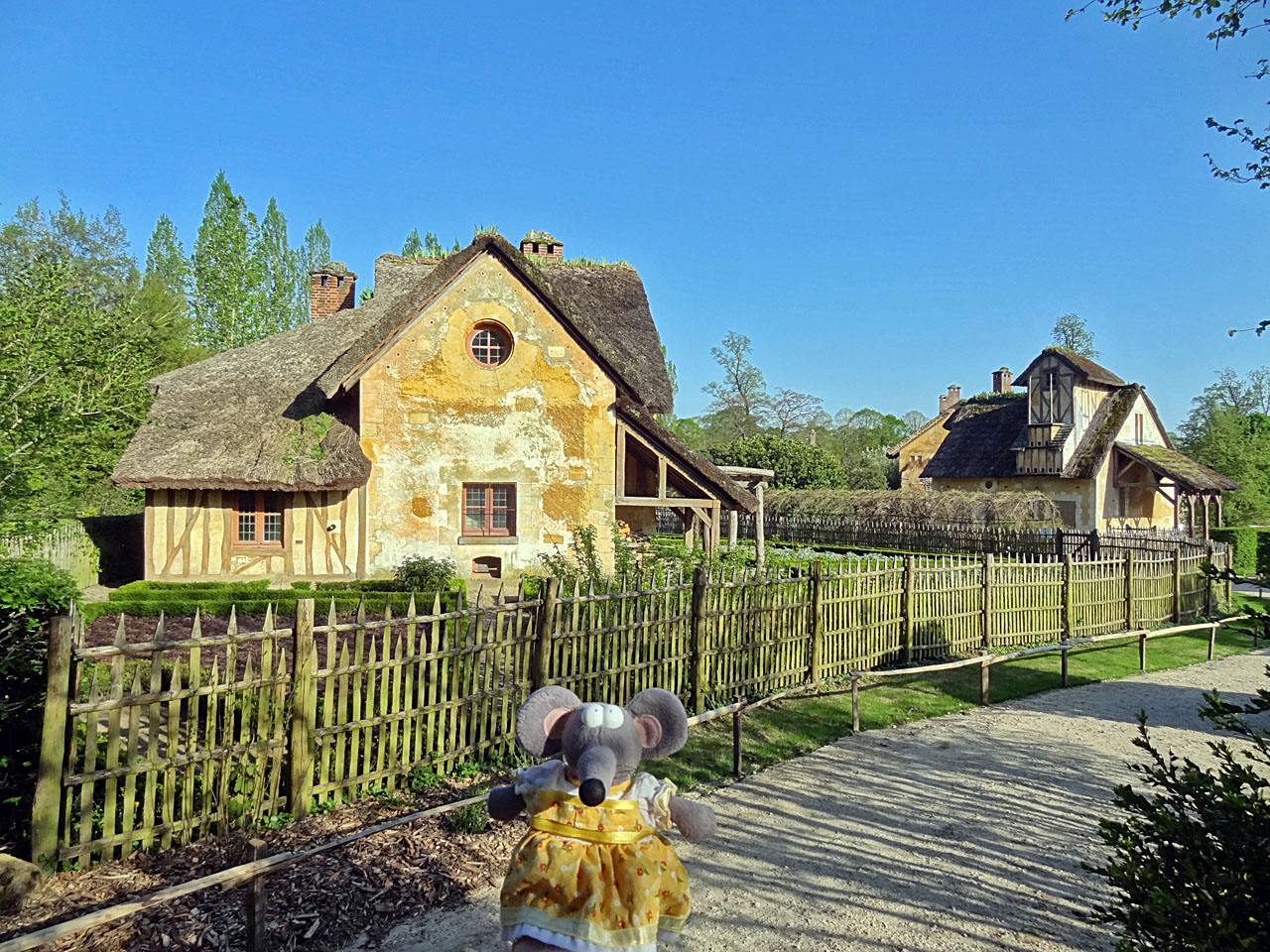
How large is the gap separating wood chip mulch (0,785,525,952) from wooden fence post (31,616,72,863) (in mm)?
218

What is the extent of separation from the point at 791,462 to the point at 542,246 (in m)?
21.9

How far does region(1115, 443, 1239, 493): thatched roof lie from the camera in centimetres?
2983

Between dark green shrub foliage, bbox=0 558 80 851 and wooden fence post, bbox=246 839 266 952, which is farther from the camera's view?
dark green shrub foliage, bbox=0 558 80 851

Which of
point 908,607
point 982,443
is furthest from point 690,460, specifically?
point 982,443

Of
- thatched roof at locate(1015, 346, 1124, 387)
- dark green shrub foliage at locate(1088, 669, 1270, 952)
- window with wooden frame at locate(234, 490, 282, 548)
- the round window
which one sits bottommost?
dark green shrub foliage at locate(1088, 669, 1270, 952)

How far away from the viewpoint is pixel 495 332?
17.4 metres

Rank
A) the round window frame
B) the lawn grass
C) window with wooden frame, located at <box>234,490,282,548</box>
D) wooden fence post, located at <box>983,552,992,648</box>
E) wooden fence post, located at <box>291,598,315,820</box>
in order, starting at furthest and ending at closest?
the round window frame → window with wooden frame, located at <box>234,490,282,548</box> → wooden fence post, located at <box>983,552,992,648</box> → the lawn grass → wooden fence post, located at <box>291,598,315,820</box>

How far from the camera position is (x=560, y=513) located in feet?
56.8

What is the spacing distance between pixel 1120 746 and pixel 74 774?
9023 mm

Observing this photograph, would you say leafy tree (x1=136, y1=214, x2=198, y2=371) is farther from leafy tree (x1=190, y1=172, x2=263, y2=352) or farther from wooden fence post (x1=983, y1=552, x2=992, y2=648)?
wooden fence post (x1=983, y1=552, x2=992, y2=648)

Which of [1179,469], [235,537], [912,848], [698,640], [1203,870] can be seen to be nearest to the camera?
[1203,870]

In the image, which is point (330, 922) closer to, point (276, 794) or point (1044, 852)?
point (276, 794)

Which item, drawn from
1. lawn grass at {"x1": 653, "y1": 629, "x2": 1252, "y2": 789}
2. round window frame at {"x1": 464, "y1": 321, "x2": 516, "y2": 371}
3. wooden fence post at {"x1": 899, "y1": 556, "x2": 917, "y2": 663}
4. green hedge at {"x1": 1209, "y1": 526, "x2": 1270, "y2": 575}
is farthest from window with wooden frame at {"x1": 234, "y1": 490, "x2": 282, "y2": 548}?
green hedge at {"x1": 1209, "y1": 526, "x2": 1270, "y2": 575}

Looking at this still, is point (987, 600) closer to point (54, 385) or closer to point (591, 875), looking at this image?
point (591, 875)
